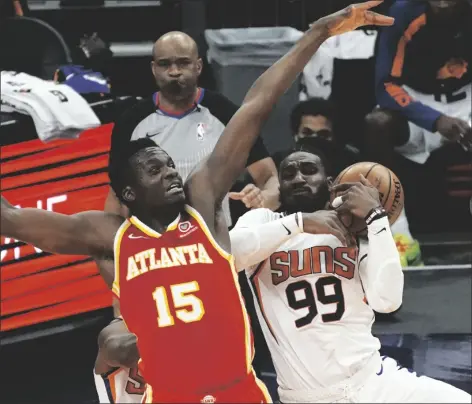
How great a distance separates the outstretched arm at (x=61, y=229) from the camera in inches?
144

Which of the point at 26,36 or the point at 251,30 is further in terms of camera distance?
the point at 251,30

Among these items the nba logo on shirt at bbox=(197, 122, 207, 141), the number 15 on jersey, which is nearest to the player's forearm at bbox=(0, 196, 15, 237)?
the number 15 on jersey

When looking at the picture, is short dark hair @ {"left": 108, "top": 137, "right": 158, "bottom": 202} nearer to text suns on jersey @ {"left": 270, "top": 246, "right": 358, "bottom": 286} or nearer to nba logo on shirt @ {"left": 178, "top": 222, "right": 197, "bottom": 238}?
nba logo on shirt @ {"left": 178, "top": 222, "right": 197, "bottom": 238}

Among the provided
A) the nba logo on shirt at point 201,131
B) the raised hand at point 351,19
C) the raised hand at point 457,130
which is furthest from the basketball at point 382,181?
the raised hand at point 457,130

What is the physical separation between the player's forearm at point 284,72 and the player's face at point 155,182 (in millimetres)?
439

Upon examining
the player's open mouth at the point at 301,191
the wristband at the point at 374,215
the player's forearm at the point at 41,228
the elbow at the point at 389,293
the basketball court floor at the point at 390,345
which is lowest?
the basketball court floor at the point at 390,345

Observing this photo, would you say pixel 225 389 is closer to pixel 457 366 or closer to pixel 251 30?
pixel 457 366

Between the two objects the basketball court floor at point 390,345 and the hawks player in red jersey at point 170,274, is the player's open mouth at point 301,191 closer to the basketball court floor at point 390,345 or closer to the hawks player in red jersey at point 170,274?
the hawks player in red jersey at point 170,274

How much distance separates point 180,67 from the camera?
5172mm

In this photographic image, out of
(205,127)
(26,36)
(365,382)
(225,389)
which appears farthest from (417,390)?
(26,36)

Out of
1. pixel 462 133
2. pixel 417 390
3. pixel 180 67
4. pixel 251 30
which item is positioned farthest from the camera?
pixel 251 30

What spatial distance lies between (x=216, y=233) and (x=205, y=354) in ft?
1.48

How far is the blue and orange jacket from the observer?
712 cm

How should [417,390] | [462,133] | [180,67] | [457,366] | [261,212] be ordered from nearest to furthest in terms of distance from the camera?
[417,390] → [261,212] → [180,67] → [457,366] → [462,133]
